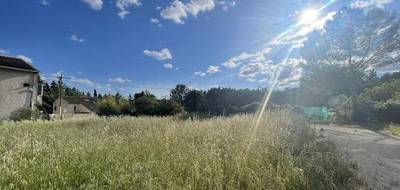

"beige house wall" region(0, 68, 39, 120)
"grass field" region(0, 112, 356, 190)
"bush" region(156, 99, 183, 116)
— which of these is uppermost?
"beige house wall" region(0, 68, 39, 120)

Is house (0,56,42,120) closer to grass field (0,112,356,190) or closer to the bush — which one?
the bush

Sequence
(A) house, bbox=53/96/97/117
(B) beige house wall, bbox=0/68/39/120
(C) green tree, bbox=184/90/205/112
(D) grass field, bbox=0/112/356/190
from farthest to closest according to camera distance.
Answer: (A) house, bbox=53/96/97/117 → (C) green tree, bbox=184/90/205/112 → (B) beige house wall, bbox=0/68/39/120 → (D) grass field, bbox=0/112/356/190

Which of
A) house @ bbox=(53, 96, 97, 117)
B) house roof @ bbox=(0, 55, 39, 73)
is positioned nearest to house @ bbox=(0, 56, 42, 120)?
house roof @ bbox=(0, 55, 39, 73)

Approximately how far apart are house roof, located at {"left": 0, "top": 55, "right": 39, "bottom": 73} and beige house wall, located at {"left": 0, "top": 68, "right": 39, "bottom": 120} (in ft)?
1.43

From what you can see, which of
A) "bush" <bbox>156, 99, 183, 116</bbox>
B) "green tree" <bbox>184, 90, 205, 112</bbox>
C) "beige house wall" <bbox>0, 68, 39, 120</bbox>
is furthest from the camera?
"green tree" <bbox>184, 90, 205, 112</bbox>

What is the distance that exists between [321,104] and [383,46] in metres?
26.5

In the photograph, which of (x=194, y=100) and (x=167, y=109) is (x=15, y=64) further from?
(x=194, y=100)

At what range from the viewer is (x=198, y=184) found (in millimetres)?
3223

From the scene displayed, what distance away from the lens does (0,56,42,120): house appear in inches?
1127

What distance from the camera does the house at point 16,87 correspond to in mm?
28625

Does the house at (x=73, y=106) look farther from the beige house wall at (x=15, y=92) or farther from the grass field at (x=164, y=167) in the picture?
the grass field at (x=164, y=167)

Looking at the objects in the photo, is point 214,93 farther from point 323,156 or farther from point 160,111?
point 323,156

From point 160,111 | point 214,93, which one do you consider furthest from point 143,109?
point 214,93

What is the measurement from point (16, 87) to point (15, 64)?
2409 mm
